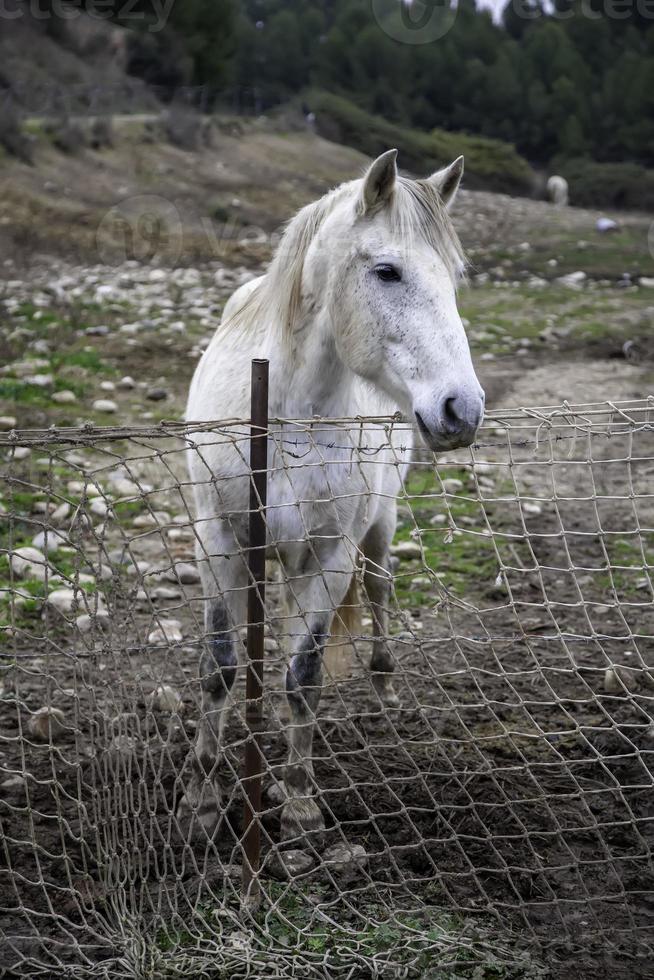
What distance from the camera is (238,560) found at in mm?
3303

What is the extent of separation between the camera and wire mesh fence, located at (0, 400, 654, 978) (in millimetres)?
2746

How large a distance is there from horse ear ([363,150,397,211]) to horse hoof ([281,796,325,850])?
1.86 meters

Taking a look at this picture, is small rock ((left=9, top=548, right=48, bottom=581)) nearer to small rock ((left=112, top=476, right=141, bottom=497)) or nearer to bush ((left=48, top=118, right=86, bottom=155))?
small rock ((left=112, top=476, right=141, bottom=497))

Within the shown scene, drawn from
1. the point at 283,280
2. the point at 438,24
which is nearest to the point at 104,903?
the point at 283,280

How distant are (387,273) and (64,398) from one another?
5.13 m

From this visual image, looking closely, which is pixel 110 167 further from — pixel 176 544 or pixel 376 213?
pixel 376 213

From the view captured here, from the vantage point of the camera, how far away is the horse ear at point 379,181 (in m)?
2.88

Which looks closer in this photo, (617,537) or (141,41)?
(617,537)

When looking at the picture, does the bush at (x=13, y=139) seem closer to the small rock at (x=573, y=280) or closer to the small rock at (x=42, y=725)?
the small rock at (x=573, y=280)

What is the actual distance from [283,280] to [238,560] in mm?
909

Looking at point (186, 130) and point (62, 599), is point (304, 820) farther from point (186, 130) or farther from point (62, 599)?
point (186, 130)

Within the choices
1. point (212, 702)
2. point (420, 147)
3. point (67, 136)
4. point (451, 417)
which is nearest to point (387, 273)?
point (451, 417)

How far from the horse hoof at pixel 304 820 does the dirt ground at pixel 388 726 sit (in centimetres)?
7

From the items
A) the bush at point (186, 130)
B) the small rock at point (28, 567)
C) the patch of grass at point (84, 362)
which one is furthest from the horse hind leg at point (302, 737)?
the bush at point (186, 130)
